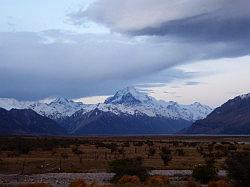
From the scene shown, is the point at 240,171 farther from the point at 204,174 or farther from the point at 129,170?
the point at 129,170

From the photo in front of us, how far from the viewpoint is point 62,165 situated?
6309cm

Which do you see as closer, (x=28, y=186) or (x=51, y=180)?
(x=28, y=186)

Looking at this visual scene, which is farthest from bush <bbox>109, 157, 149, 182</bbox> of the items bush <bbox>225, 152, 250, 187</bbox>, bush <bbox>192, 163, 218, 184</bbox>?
bush <bbox>225, 152, 250, 187</bbox>

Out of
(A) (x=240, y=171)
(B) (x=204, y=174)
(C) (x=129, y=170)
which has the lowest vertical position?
(B) (x=204, y=174)

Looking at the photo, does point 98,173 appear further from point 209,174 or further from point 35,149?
point 35,149

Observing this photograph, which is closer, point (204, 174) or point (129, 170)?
point (204, 174)

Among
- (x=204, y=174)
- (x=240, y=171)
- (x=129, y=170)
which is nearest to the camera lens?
(x=240, y=171)

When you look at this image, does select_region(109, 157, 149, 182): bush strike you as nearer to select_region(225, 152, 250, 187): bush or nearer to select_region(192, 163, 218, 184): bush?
Result: select_region(192, 163, 218, 184): bush

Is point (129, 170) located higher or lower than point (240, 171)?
lower

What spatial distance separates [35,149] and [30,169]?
1300 inches

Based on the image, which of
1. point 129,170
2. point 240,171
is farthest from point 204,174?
point 240,171

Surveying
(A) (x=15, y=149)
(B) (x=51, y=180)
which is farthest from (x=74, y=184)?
(A) (x=15, y=149)

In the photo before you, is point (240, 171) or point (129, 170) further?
point (129, 170)

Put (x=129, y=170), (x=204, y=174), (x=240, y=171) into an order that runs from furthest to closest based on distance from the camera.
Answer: (x=129, y=170) < (x=204, y=174) < (x=240, y=171)
